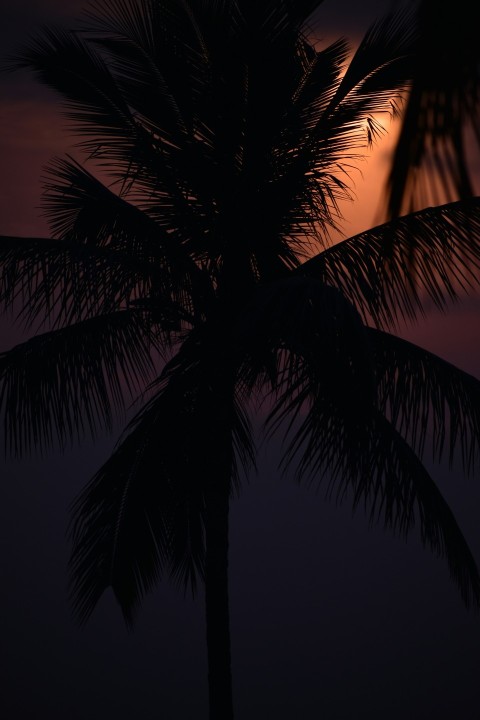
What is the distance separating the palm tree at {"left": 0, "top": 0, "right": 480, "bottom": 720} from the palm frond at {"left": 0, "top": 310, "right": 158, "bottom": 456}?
1cm

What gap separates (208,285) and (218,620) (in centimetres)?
267

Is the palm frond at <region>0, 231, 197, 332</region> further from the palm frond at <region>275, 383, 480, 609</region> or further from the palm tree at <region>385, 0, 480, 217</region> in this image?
the palm tree at <region>385, 0, 480, 217</region>

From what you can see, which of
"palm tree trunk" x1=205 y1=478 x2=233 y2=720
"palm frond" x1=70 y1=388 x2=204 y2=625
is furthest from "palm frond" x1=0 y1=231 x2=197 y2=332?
"palm tree trunk" x1=205 y1=478 x2=233 y2=720

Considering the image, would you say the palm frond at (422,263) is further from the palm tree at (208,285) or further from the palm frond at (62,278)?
the palm frond at (62,278)

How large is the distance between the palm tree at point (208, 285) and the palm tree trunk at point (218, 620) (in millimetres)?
16

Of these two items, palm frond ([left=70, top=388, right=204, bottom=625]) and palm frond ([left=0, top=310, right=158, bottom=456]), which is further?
palm frond ([left=70, top=388, right=204, bottom=625])

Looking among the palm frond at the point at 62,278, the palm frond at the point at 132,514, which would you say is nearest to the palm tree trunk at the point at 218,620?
the palm frond at the point at 132,514

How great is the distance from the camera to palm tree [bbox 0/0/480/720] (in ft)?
18.9

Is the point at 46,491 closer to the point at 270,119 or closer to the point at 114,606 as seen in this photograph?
the point at 114,606

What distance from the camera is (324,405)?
6031 mm

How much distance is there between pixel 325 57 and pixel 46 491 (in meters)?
16.6

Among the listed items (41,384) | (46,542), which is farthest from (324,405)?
(46,542)

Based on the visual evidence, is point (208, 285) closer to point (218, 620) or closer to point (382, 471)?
point (382, 471)

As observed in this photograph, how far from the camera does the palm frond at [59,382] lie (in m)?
5.71
